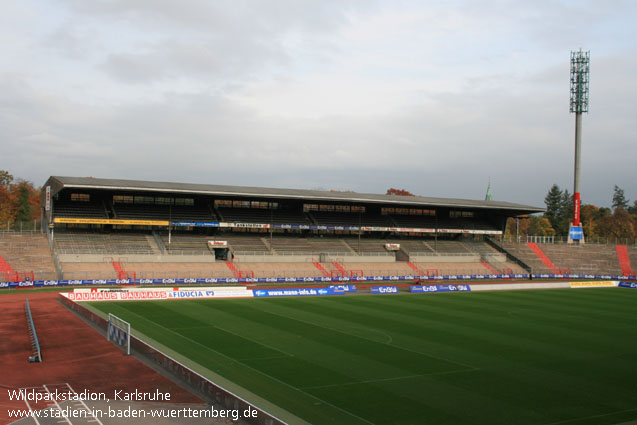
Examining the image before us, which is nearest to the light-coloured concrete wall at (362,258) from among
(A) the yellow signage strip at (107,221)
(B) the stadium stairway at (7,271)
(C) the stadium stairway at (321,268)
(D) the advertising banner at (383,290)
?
(C) the stadium stairway at (321,268)

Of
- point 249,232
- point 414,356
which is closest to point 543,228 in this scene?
point 249,232

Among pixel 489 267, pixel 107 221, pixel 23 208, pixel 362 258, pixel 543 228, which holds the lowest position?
pixel 489 267

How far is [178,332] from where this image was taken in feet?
89.7

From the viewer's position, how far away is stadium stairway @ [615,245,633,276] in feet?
240

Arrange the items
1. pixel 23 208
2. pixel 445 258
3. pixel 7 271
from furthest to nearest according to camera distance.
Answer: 1. pixel 23 208
2. pixel 445 258
3. pixel 7 271

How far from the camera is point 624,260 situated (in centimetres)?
7569

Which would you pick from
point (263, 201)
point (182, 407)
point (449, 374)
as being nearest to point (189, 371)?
point (182, 407)

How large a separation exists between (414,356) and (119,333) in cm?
1305

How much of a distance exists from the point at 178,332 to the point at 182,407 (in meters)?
12.7

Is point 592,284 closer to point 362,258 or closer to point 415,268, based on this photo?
point 415,268

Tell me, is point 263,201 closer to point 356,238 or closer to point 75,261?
point 356,238

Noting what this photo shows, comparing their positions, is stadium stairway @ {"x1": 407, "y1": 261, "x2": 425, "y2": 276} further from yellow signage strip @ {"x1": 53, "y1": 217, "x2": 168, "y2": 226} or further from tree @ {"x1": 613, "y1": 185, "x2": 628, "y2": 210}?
tree @ {"x1": 613, "y1": 185, "x2": 628, "y2": 210}

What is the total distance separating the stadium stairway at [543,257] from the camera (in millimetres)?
76688

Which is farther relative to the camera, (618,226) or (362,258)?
(618,226)
